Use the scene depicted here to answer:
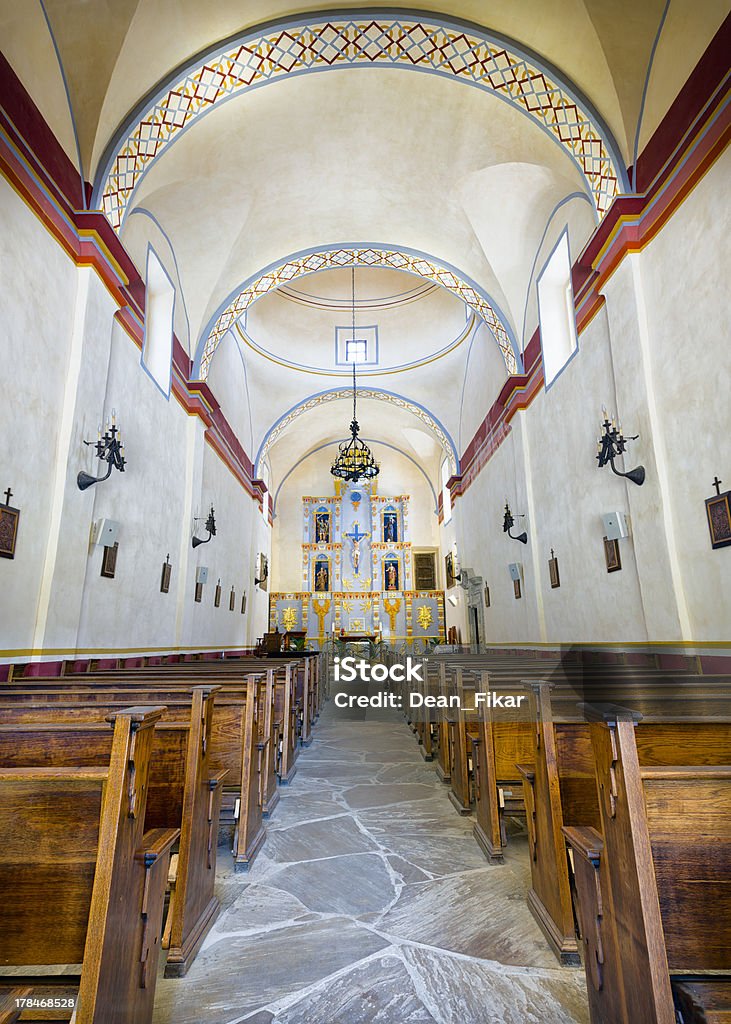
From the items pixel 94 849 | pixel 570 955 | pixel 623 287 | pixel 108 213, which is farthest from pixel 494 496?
pixel 94 849

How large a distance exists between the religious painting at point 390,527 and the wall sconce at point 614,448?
16.4 m

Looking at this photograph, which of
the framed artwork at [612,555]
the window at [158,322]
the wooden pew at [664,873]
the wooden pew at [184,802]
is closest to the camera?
the wooden pew at [664,873]

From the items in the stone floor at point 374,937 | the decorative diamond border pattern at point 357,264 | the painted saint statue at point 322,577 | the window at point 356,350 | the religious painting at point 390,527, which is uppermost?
the window at point 356,350

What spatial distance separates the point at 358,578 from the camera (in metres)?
21.7

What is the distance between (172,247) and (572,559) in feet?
22.4

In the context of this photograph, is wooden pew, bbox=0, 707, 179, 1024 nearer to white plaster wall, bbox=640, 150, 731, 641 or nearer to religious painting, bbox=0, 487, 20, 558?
religious painting, bbox=0, 487, 20, 558

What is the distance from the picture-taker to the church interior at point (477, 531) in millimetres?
1562

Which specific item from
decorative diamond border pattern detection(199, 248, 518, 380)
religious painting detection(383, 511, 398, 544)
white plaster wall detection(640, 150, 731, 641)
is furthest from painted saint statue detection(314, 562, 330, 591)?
white plaster wall detection(640, 150, 731, 641)

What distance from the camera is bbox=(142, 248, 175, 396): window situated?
302 inches

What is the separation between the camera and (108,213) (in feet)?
19.1

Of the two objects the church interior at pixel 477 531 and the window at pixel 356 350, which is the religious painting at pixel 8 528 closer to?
the church interior at pixel 477 531

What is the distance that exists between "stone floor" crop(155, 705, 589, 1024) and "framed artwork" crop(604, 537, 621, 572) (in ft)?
9.80

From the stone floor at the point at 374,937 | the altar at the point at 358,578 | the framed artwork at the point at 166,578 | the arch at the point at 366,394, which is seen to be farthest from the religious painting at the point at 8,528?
the altar at the point at 358,578

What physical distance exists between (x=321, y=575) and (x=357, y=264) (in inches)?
524
